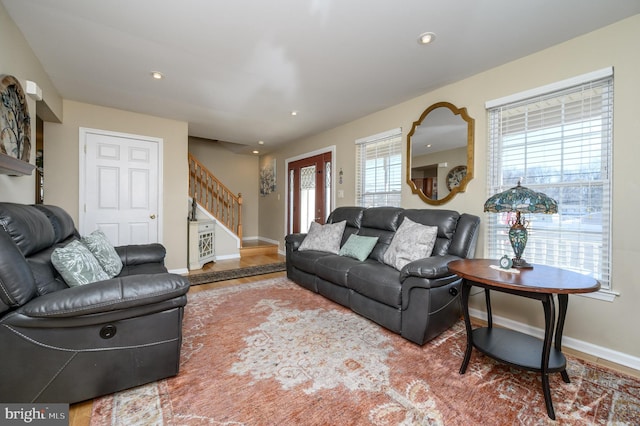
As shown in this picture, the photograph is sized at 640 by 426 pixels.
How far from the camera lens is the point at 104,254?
2283mm

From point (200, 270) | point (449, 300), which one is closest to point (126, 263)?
point (200, 270)

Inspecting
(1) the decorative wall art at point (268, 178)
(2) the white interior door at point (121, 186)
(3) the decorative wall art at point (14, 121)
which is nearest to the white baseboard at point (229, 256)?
(2) the white interior door at point (121, 186)

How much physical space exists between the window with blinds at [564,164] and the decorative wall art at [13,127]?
3.87 metres

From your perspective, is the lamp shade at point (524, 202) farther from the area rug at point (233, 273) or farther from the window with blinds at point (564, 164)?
the area rug at point (233, 273)

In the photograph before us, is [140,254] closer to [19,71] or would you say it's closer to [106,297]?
[106,297]

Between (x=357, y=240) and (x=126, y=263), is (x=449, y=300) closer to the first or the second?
(x=357, y=240)

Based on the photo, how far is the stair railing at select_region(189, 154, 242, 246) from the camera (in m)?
5.58

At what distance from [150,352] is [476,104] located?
3491mm

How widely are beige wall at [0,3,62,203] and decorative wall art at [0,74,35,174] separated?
12 cm

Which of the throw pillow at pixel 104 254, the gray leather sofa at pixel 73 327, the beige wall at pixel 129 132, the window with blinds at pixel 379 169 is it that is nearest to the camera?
the gray leather sofa at pixel 73 327

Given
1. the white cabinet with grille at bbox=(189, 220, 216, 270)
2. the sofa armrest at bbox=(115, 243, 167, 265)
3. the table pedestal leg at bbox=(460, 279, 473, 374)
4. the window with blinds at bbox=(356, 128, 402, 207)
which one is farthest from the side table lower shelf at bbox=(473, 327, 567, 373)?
the white cabinet with grille at bbox=(189, 220, 216, 270)

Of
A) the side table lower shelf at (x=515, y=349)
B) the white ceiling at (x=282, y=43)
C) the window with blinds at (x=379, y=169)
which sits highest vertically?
the white ceiling at (x=282, y=43)

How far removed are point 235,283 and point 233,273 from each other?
55 cm

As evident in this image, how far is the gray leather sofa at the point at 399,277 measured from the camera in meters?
2.13
